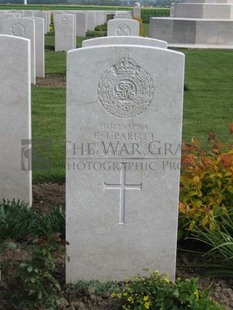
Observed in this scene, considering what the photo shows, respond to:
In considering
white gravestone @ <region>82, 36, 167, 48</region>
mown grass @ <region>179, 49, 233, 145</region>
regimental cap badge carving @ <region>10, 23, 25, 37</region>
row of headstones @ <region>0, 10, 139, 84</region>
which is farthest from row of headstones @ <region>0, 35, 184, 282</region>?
regimental cap badge carving @ <region>10, 23, 25, 37</region>

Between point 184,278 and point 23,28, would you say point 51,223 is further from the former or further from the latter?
point 23,28

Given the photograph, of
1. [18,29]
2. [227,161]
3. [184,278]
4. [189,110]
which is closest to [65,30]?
[18,29]

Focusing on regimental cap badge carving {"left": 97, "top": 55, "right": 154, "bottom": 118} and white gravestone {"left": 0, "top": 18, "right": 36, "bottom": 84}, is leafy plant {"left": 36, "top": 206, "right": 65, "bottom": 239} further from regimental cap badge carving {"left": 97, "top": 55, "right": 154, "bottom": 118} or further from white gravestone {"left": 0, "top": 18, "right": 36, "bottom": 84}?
white gravestone {"left": 0, "top": 18, "right": 36, "bottom": 84}

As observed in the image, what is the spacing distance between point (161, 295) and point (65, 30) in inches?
537

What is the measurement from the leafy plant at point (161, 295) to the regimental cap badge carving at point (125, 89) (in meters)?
0.98

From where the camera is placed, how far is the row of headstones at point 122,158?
10.9 ft

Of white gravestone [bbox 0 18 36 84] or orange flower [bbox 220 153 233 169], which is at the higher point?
white gravestone [bbox 0 18 36 84]

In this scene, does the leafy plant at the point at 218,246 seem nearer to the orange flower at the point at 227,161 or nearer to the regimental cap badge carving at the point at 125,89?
the orange flower at the point at 227,161

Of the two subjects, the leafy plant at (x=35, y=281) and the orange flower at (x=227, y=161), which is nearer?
the leafy plant at (x=35, y=281)

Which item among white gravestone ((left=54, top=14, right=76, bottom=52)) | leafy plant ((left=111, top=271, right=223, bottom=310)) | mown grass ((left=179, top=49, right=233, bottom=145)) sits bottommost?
leafy plant ((left=111, top=271, right=223, bottom=310))

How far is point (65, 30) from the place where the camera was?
53.1 ft

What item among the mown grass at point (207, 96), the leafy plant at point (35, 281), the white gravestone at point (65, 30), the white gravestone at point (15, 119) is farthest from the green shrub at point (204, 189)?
the white gravestone at point (65, 30)

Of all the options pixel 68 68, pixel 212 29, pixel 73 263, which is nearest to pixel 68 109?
pixel 68 68

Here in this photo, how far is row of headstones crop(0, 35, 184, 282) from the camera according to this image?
131 inches
